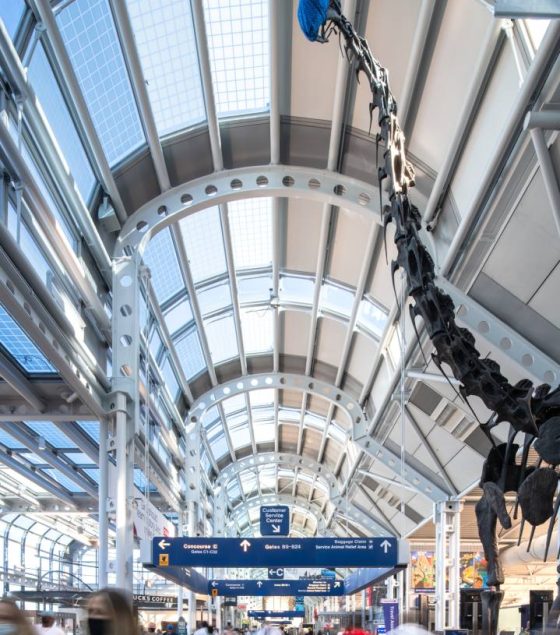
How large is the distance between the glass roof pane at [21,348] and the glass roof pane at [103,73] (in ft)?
12.0

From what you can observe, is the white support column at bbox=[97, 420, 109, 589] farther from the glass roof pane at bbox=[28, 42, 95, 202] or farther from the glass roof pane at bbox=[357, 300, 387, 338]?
the glass roof pane at bbox=[357, 300, 387, 338]

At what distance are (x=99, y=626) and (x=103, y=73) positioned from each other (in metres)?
11.8

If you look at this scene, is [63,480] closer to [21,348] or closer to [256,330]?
[256,330]

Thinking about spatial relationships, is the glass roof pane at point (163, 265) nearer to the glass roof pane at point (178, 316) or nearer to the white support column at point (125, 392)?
the glass roof pane at point (178, 316)

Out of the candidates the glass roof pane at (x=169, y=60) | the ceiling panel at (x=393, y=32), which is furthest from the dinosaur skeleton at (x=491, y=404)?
the glass roof pane at (x=169, y=60)

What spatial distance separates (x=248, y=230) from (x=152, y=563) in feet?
27.6

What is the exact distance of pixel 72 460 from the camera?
24094 mm

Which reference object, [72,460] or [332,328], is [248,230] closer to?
[332,328]

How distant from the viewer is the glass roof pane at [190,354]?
1001 inches

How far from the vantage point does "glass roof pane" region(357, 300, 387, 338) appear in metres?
21.2

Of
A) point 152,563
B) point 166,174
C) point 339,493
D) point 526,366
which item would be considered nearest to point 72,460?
point 152,563

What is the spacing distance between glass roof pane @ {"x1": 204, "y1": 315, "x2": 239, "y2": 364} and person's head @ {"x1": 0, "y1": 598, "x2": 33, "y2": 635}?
22.3 metres

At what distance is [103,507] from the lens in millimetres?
15039

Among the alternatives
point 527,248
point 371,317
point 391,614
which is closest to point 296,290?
point 371,317
